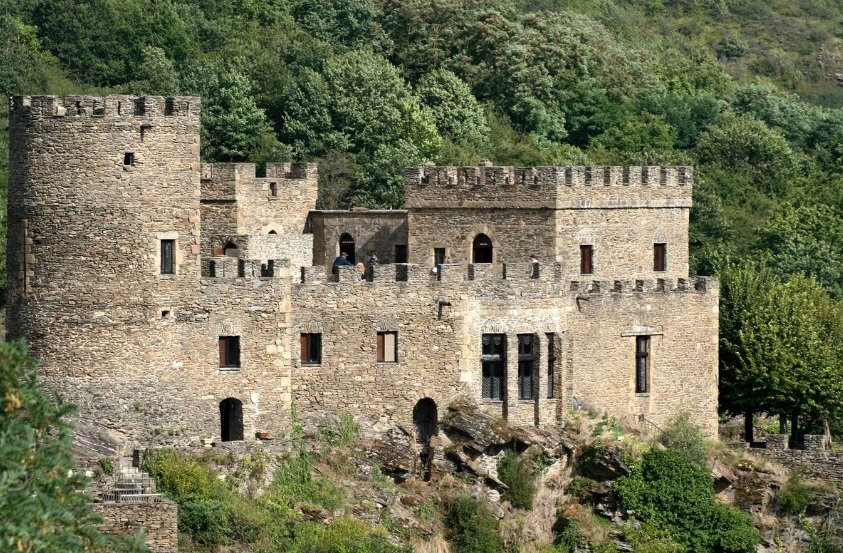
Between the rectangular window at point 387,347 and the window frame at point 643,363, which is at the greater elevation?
→ the rectangular window at point 387,347

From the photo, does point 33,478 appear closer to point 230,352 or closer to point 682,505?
point 230,352

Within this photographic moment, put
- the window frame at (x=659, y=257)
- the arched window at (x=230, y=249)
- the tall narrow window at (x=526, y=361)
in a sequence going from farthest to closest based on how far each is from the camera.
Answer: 1. the window frame at (x=659, y=257)
2. the arched window at (x=230, y=249)
3. the tall narrow window at (x=526, y=361)

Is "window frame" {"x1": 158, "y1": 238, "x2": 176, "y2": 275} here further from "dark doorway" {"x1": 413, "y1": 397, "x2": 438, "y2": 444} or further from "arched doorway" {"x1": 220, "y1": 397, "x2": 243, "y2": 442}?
"dark doorway" {"x1": 413, "y1": 397, "x2": 438, "y2": 444}

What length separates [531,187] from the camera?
7112 centimetres

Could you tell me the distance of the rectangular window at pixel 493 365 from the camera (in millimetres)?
66500

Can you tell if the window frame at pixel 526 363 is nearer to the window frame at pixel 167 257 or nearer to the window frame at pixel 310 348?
the window frame at pixel 310 348

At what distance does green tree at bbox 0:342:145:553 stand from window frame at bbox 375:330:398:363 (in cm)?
1712

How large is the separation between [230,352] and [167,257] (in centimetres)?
279

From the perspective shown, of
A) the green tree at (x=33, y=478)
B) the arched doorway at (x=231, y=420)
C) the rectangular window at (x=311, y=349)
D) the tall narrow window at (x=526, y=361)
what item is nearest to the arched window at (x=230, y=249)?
the rectangular window at (x=311, y=349)

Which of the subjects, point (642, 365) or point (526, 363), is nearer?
point (526, 363)

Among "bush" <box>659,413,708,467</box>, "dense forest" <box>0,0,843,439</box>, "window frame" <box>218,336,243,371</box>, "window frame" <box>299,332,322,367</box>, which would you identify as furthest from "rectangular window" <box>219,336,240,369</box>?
"dense forest" <box>0,0,843,439</box>

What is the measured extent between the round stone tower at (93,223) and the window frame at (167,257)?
0.30 ft

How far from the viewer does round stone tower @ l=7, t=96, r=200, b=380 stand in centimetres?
6069

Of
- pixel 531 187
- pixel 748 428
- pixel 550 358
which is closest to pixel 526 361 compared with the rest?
pixel 550 358
